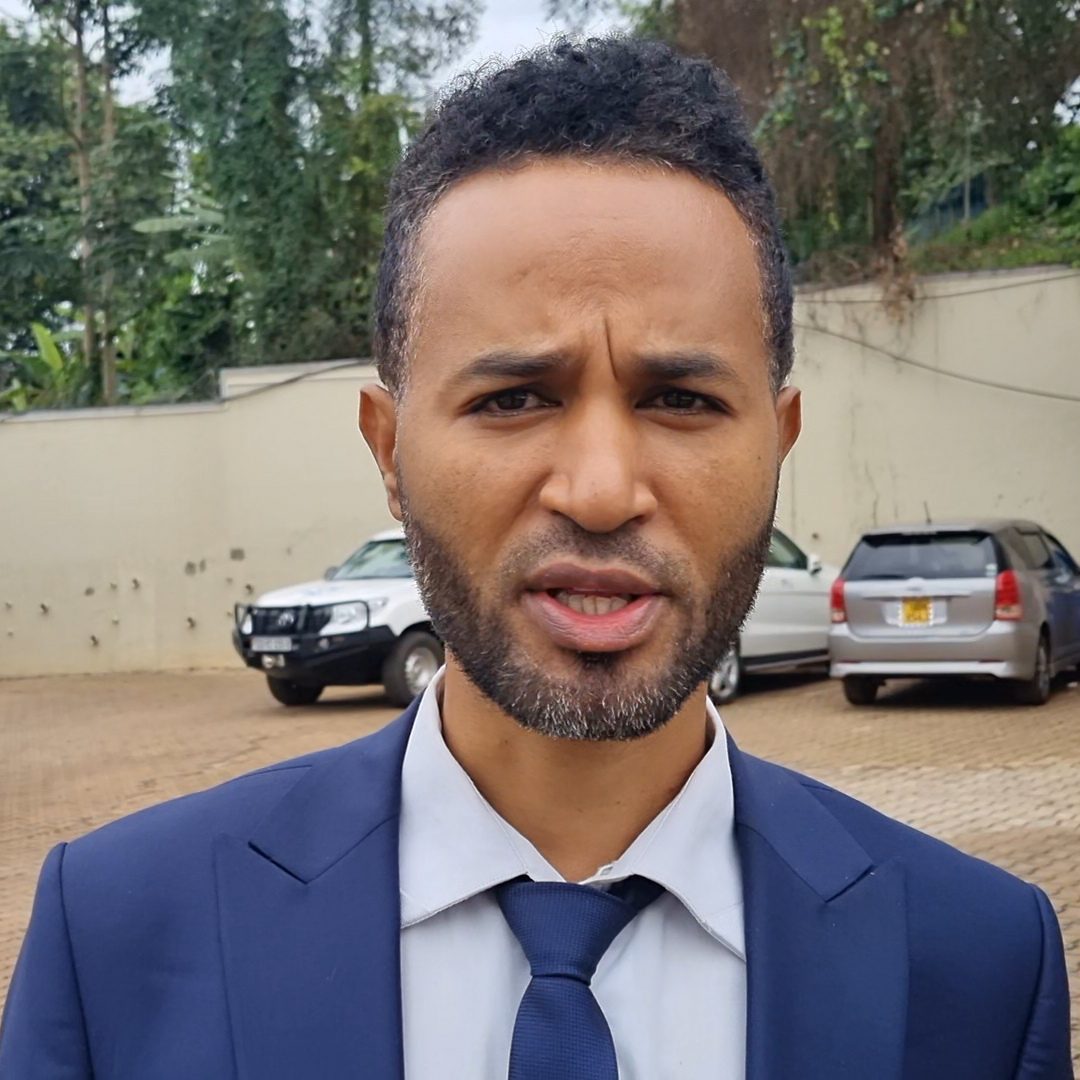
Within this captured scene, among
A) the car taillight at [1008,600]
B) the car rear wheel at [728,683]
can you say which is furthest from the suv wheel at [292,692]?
the car taillight at [1008,600]

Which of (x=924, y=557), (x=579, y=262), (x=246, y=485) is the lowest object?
(x=246, y=485)

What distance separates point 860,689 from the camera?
1371cm

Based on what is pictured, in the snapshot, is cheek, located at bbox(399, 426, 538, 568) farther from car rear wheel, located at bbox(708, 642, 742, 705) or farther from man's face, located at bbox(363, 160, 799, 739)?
car rear wheel, located at bbox(708, 642, 742, 705)

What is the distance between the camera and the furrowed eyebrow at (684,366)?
1.49 m

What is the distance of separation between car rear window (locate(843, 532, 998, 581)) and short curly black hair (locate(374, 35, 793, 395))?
37.8ft

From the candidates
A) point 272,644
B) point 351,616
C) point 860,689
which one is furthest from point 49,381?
point 860,689

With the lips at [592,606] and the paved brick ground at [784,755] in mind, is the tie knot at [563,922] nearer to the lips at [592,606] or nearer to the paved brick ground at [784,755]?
the lips at [592,606]

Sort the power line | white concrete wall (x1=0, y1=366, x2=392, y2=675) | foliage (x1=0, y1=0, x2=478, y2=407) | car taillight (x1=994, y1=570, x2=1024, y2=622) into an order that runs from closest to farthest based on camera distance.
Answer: car taillight (x1=994, y1=570, x2=1024, y2=622), the power line, white concrete wall (x1=0, y1=366, x2=392, y2=675), foliage (x1=0, y1=0, x2=478, y2=407)

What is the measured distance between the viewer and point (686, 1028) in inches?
58.1

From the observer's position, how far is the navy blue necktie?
1.40m

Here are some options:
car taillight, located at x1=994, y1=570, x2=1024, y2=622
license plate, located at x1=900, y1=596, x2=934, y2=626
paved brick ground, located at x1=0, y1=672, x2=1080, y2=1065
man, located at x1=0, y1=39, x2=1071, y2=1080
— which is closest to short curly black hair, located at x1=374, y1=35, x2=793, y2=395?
man, located at x1=0, y1=39, x2=1071, y2=1080

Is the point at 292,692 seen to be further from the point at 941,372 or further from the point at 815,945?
the point at 815,945

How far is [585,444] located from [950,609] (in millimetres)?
11763

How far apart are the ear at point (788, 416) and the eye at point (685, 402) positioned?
0.14 meters
